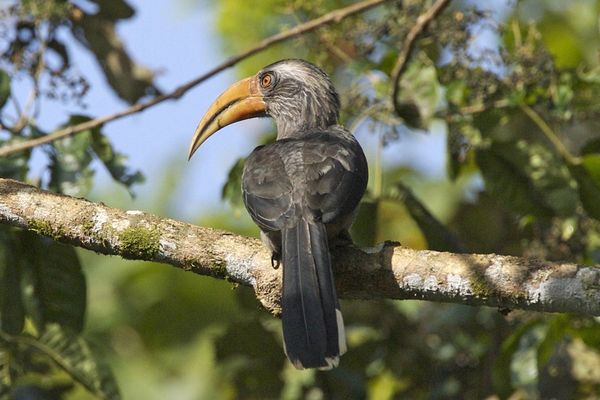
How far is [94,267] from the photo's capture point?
927 centimetres

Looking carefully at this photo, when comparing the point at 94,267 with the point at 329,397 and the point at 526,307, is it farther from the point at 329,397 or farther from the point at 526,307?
the point at 526,307

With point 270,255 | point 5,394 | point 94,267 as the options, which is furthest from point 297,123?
point 94,267

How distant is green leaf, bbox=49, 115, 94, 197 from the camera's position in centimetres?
504

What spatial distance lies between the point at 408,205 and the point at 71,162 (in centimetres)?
172

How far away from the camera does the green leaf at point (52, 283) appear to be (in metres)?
4.78

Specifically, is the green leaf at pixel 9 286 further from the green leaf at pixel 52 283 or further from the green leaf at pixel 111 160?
the green leaf at pixel 111 160

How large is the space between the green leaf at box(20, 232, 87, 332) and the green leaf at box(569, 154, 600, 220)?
249 centimetres

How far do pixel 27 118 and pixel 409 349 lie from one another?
8.78 feet

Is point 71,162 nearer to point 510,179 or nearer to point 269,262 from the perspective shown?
point 269,262

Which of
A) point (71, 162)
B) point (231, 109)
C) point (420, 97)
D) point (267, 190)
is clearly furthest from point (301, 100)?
point (267, 190)

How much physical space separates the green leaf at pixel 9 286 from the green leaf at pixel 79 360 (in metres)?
0.13

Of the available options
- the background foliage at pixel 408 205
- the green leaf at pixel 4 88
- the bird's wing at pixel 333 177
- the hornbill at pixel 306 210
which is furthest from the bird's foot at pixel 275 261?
the green leaf at pixel 4 88

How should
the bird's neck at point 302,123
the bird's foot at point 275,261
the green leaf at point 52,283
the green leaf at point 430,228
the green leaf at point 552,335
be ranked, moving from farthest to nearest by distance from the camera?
the bird's neck at point 302,123
the green leaf at point 430,228
the green leaf at point 52,283
the green leaf at point 552,335
the bird's foot at point 275,261

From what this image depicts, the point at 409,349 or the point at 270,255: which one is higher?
the point at 270,255
